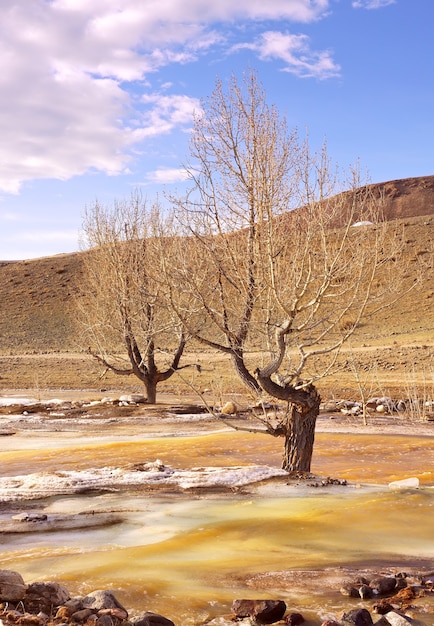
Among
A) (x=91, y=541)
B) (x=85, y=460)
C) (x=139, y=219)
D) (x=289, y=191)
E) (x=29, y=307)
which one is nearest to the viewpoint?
(x=91, y=541)

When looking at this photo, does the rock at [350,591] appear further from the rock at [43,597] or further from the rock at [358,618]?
the rock at [43,597]

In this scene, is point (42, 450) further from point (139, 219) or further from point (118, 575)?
point (139, 219)

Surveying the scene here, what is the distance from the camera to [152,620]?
4.59 metres

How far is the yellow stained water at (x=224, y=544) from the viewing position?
5418mm

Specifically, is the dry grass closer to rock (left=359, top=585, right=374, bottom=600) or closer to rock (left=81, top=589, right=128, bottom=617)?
rock (left=359, top=585, right=374, bottom=600)

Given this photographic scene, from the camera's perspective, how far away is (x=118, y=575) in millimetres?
5828

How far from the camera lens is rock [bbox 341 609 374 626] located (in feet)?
15.3

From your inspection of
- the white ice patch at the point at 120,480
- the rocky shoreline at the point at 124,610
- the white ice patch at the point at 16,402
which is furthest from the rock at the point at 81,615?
the white ice patch at the point at 16,402

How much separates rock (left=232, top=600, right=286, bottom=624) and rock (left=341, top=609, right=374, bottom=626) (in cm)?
42

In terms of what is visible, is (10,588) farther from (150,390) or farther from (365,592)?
(150,390)

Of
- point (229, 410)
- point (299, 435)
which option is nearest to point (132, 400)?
point (229, 410)

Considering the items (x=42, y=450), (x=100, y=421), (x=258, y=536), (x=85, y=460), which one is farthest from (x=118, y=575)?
(x=100, y=421)

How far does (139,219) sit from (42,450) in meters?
10.6

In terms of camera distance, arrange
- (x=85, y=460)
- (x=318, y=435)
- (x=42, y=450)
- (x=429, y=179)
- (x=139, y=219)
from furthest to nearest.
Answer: (x=429, y=179), (x=139, y=219), (x=318, y=435), (x=42, y=450), (x=85, y=460)
